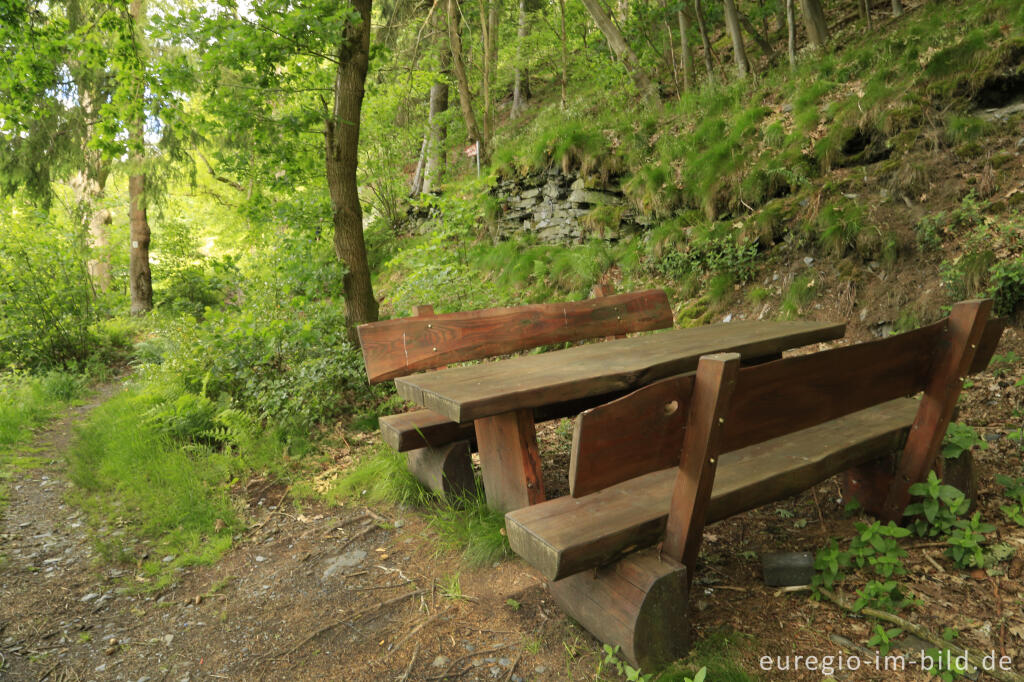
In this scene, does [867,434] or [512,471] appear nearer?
[867,434]

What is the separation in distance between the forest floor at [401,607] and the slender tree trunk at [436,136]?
9452mm

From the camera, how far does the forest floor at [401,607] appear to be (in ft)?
7.05

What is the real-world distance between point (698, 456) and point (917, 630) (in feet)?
3.67

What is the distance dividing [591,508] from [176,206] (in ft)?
53.8

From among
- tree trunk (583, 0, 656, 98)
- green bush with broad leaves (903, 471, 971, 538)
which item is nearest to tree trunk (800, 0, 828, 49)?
tree trunk (583, 0, 656, 98)

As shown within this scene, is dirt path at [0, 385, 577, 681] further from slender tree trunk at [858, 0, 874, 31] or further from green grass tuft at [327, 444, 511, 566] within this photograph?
slender tree trunk at [858, 0, 874, 31]

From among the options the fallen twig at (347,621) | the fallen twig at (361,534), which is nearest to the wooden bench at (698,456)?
the fallen twig at (347,621)

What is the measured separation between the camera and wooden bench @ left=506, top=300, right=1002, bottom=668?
5.63 feet

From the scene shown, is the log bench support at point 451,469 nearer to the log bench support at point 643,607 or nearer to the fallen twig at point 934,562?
the log bench support at point 643,607

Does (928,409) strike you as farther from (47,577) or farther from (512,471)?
(47,577)

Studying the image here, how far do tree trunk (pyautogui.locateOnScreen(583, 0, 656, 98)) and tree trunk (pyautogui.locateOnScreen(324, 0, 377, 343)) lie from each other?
14.7 ft

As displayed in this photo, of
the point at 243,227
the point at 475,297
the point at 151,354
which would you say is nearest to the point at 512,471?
the point at 475,297

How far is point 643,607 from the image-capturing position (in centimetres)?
192

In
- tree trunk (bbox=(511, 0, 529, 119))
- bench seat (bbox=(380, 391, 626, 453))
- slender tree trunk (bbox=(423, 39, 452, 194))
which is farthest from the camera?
tree trunk (bbox=(511, 0, 529, 119))
